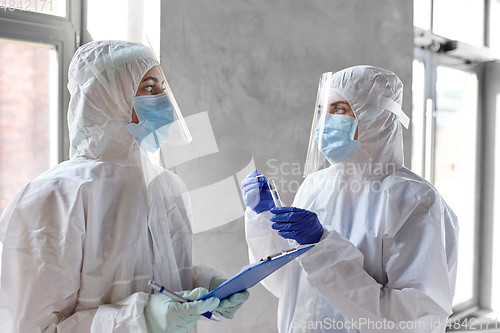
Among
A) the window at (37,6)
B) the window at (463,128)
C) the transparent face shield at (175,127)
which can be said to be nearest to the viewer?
the transparent face shield at (175,127)

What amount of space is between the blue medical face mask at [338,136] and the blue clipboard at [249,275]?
46 cm

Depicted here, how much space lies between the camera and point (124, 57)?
1.04m

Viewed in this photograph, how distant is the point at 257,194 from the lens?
139 centimetres

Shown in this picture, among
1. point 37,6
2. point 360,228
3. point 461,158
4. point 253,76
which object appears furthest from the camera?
point 461,158

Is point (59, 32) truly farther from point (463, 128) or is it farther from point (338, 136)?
point (463, 128)

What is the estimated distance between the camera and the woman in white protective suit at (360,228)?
1.20m

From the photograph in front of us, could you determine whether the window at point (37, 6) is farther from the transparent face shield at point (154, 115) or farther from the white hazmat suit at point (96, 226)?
the transparent face shield at point (154, 115)

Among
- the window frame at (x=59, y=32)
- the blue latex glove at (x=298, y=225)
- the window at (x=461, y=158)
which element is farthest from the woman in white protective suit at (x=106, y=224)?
the window at (x=461, y=158)

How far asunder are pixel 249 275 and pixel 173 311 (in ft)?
0.70

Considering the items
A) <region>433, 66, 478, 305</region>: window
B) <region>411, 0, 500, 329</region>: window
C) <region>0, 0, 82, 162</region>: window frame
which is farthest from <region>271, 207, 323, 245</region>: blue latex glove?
<region>433, 66, 478, 305</region>: window

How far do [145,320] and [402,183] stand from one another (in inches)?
37.8

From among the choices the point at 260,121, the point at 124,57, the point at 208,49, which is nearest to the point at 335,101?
the point at 260,121

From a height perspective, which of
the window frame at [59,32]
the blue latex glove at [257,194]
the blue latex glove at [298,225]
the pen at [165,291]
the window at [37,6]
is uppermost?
the window at [37,6]

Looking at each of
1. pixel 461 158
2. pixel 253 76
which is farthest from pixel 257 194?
pixel 461 158
